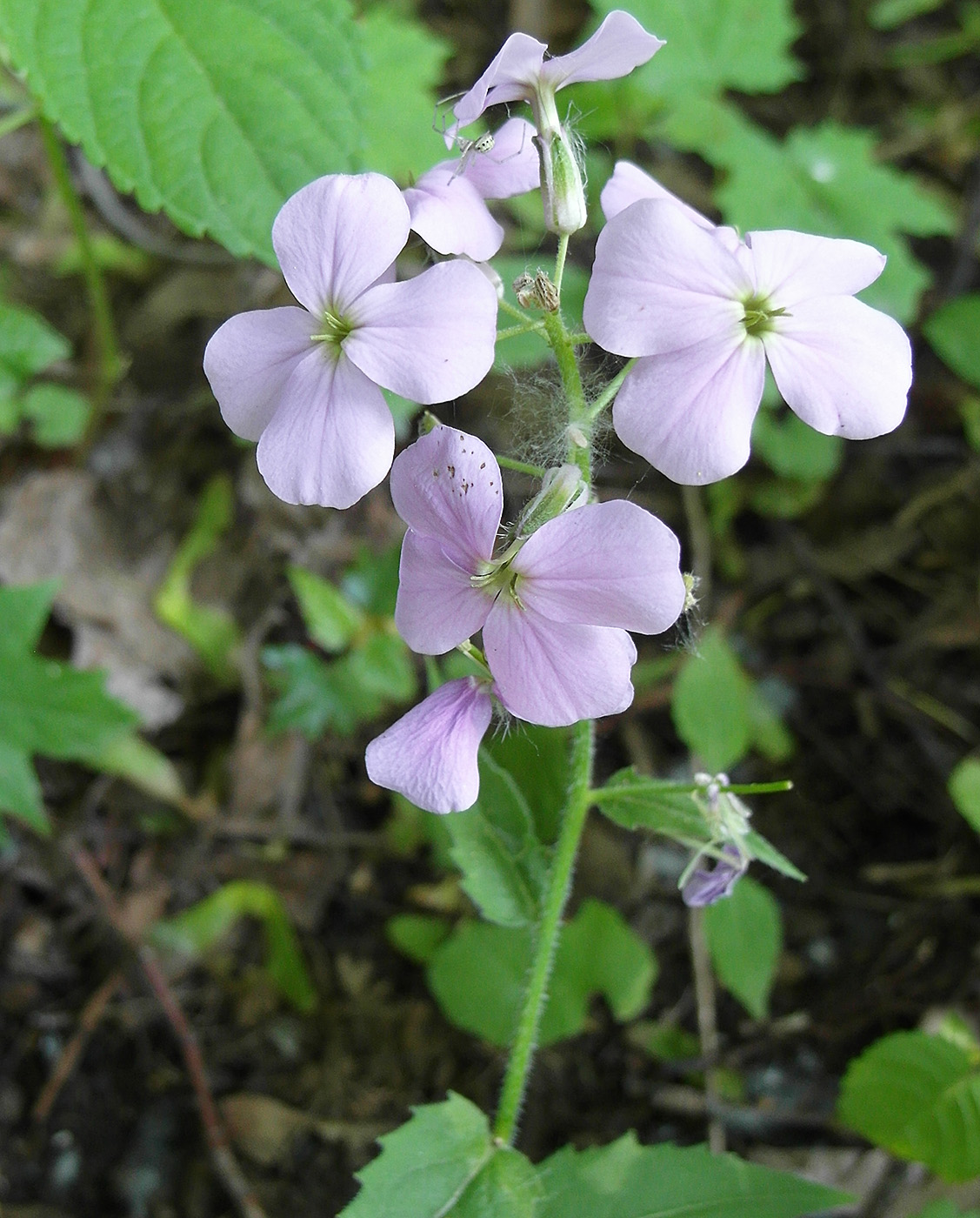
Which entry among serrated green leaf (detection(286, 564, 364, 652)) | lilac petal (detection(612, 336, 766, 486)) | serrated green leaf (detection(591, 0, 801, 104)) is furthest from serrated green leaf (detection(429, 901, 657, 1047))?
serrated green leaf (detection(591, 0, 801, 104))

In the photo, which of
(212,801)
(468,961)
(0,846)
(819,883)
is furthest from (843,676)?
(0,846)

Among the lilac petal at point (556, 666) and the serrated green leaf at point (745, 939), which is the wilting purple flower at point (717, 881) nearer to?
the lilac petal at point (556, 666)

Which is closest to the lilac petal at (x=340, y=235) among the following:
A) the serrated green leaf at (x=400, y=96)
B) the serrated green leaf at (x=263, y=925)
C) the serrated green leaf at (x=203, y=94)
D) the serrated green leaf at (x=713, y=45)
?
the serrated green leaf at (x=203, y=94)


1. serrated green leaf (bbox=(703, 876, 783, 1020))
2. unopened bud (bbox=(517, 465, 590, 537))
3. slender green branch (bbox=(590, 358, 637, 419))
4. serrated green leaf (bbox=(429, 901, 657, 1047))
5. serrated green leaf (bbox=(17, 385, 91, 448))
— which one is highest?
slender green branch (bbox=(590, 358, 637, 419))

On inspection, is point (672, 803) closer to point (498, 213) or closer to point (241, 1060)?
point (241, 1060)

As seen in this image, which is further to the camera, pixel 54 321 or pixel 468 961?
pixel 54 321

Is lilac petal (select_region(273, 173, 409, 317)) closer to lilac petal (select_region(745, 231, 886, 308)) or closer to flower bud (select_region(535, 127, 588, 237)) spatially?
flower bud (select_region(535, 127, 588, 237))

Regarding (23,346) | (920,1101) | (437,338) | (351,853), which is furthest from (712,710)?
(23,346)
